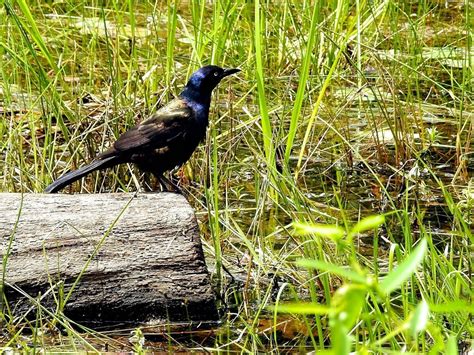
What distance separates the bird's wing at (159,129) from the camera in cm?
439

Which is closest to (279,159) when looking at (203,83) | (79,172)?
(203,83)

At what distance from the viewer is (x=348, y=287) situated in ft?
3.43

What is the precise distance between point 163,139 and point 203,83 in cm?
45

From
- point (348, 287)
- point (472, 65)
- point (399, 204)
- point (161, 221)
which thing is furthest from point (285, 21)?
point (348, 287)

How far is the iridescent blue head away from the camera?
4.73m

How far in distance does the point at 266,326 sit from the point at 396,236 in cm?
114

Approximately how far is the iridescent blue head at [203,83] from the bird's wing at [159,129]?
100mm

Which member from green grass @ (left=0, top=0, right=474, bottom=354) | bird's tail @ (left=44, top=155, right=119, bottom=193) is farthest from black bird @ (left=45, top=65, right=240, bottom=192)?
green grass @ (left=0, top=0, right=474, bottom=354)

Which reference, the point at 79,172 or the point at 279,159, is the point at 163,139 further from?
the point at 279,159

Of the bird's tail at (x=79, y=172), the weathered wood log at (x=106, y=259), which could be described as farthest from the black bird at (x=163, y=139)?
the weathered wood log at (x=106, y=259)

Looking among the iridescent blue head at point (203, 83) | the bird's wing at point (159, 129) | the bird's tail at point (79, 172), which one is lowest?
the bird's tail at point (79, 172)

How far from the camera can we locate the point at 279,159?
5.00 meters

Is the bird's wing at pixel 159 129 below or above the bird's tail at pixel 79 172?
above

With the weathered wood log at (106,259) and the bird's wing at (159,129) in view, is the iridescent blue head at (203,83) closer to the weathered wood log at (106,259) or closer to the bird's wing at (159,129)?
the bird's wing at (159,129)
